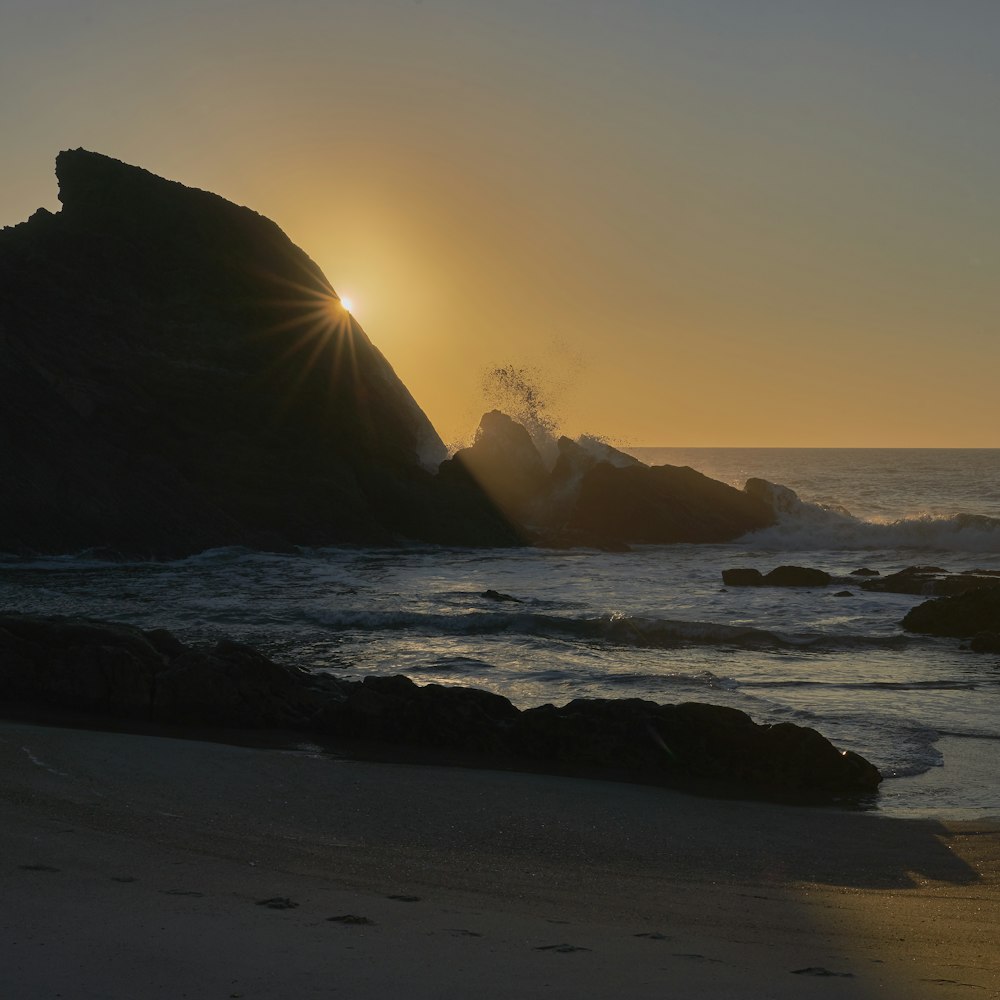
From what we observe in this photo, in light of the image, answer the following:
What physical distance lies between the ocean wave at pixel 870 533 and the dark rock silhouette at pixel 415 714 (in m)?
33.9

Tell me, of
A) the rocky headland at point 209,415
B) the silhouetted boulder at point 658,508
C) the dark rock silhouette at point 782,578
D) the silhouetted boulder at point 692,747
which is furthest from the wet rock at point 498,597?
the silhouetted boulder at point 658,508

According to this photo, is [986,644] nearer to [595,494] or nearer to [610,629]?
[610,629]

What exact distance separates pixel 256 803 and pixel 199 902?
8.58 feet

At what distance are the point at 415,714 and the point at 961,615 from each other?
1255cm

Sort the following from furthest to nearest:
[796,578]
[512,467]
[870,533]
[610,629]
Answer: [512,467] → [870,533] → [796,578] → [610,629]

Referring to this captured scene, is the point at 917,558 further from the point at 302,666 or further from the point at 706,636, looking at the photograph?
the point at 302,666

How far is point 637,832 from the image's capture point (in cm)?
759

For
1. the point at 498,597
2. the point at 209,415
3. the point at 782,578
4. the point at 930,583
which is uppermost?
the point at 209,415

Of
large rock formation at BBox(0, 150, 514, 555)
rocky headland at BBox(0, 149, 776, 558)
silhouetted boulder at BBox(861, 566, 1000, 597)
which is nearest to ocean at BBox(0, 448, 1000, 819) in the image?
silhouetted boulder at BBox(861, 566, 1000, 597)

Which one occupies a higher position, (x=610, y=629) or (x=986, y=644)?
(x=986, y=644)

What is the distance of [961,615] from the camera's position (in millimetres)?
19375

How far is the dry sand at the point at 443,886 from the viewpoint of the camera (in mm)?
4305

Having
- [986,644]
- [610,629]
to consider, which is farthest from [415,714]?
[986,644]

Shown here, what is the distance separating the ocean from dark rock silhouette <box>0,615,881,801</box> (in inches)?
39.6
